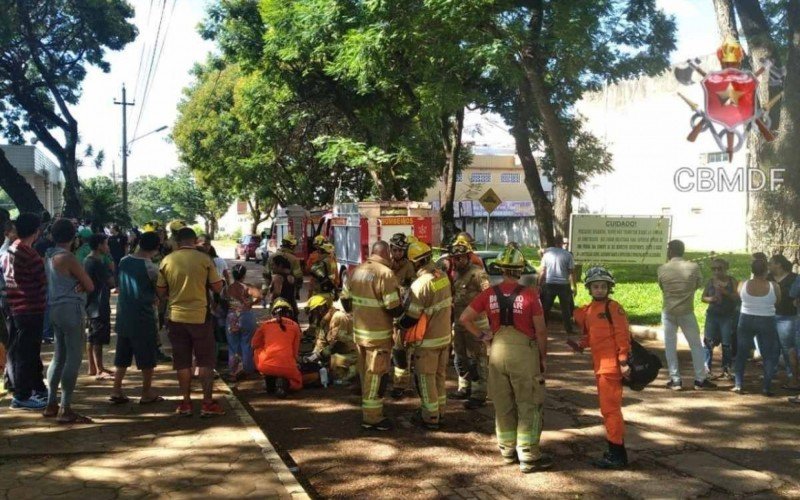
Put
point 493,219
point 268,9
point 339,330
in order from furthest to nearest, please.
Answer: point 493,219
point 268,9
point 339,330

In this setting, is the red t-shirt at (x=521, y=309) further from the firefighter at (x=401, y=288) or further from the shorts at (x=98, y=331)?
the shorts at (x=98, y=331)

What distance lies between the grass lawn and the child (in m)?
8.59

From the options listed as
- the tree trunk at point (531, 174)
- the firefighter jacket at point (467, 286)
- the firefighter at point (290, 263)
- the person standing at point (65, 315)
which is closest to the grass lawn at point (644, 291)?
the tree trunk at point (531, 174)

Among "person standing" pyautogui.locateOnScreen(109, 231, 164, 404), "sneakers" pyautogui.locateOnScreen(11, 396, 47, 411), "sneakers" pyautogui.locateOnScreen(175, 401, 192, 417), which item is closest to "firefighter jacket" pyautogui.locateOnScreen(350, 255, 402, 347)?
"sneakers" pyautogui.locateOnScreen(175, 401, 192, 417)

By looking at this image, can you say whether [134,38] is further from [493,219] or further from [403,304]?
[493,219]

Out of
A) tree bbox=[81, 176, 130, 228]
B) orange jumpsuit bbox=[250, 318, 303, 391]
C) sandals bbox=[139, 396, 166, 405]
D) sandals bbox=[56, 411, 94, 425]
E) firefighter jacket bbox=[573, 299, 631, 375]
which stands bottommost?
sandals bbox=[139, 396, 166, 405]

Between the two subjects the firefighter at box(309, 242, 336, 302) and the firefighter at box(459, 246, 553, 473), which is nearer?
the firefighter at box(459, 246, 553, 473)

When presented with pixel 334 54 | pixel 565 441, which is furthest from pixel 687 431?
pixel 334 54

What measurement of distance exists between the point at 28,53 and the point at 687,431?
24.8 m

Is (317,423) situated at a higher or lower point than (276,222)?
lower

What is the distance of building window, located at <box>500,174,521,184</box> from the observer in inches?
2248

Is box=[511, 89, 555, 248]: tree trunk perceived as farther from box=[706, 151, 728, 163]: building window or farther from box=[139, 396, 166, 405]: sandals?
box=[706, 151, 728, 163]: building window

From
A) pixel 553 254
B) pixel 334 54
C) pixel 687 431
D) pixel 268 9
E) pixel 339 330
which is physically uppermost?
pixel 268 9

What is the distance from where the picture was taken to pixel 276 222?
26688 mm
